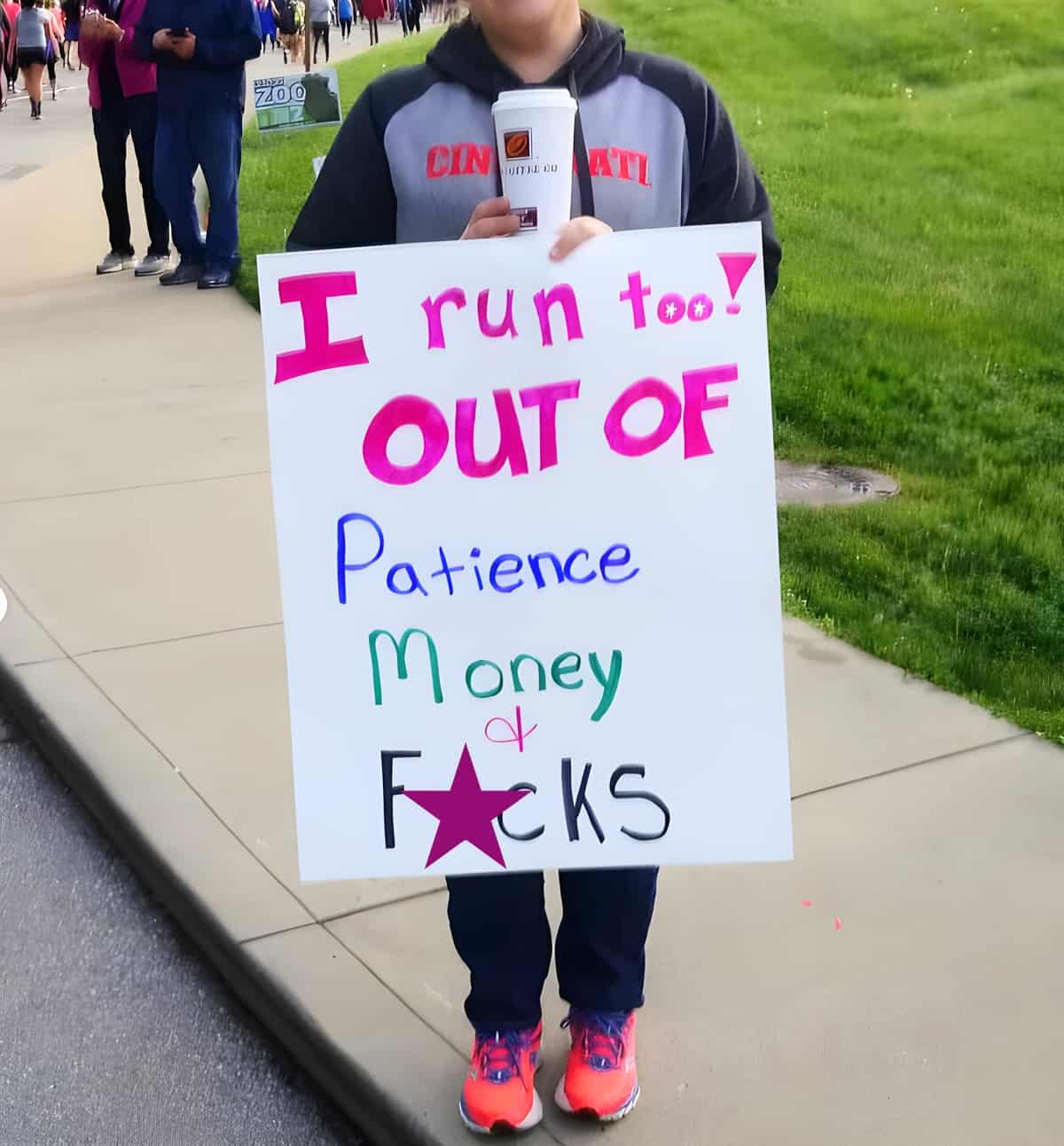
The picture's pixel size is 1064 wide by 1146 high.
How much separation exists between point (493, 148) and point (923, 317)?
5445mm

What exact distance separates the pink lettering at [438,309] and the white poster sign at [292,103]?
8834 millimetres

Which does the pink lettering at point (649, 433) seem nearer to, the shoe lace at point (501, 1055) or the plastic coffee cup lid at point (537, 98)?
the plastic coffee cup lid at point (537, 98)

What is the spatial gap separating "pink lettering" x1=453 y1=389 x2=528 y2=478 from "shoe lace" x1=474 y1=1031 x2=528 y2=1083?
902 millimetres

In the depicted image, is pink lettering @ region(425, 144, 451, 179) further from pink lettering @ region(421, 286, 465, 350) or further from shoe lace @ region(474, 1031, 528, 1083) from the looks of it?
shoe lace @ region(474, 1031, 528, 1083)

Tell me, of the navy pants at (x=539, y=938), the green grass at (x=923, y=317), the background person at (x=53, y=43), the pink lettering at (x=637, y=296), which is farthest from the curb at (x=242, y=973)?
the background person at (x=53, y=43)

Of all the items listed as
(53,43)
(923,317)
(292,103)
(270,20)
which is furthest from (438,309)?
(270,20)

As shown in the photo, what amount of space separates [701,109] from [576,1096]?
149 cm

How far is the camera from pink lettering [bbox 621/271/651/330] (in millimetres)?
2027

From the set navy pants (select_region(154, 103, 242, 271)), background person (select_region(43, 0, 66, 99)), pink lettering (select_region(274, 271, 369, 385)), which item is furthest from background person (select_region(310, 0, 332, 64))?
pink lettering (select_region(274, 271, 369, 385))

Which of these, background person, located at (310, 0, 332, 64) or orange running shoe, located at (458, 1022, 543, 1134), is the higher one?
background person, located at (310, 0, 332, 64)

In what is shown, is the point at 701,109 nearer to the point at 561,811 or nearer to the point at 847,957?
the point at 561,811

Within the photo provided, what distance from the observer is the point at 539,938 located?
2391 mm

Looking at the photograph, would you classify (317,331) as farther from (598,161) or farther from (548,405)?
(598,161)

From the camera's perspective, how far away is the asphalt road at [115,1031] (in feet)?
8.51
